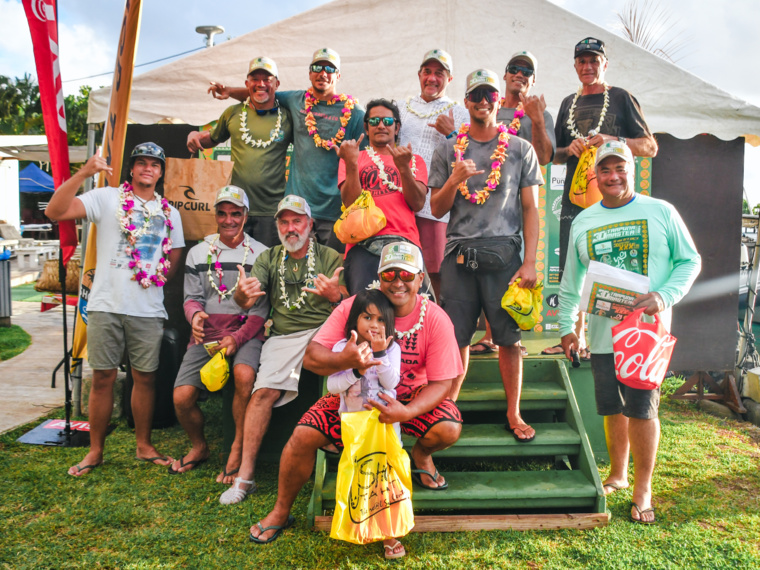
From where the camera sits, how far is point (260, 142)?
169 inches

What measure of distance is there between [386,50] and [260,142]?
81.5 inches

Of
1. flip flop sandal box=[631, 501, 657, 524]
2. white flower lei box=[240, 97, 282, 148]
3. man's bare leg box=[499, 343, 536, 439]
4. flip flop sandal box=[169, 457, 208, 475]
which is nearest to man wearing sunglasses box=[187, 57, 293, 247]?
white flower lei box=[240, 97, 282, 148]

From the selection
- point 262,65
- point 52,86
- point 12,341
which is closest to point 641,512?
point 262,65

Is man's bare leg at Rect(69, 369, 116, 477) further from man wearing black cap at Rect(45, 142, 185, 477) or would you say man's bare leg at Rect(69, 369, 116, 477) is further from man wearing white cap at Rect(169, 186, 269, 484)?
man wearing white cap at Rect(169, 186, 269, 484)

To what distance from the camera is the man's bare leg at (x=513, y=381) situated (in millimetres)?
3506

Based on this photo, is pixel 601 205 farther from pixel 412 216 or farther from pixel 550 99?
pixel 550 99

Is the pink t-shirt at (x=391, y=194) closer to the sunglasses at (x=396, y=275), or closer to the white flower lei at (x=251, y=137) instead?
the sunglasses at (x=396, y=275)

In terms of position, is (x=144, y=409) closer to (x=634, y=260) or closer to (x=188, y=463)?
(x=188, y=463)

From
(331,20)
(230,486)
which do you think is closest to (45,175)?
(331,20)

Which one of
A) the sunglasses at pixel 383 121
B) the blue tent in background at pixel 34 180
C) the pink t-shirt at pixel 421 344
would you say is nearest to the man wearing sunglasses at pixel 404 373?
the pink t-shirt at pixel 421 344

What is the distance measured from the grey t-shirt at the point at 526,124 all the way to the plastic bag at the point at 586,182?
0.70ft

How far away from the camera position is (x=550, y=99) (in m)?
5.53

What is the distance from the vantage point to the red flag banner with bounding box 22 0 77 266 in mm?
4238

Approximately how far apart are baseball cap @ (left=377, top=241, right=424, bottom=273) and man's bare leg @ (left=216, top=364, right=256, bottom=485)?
4.65ft
